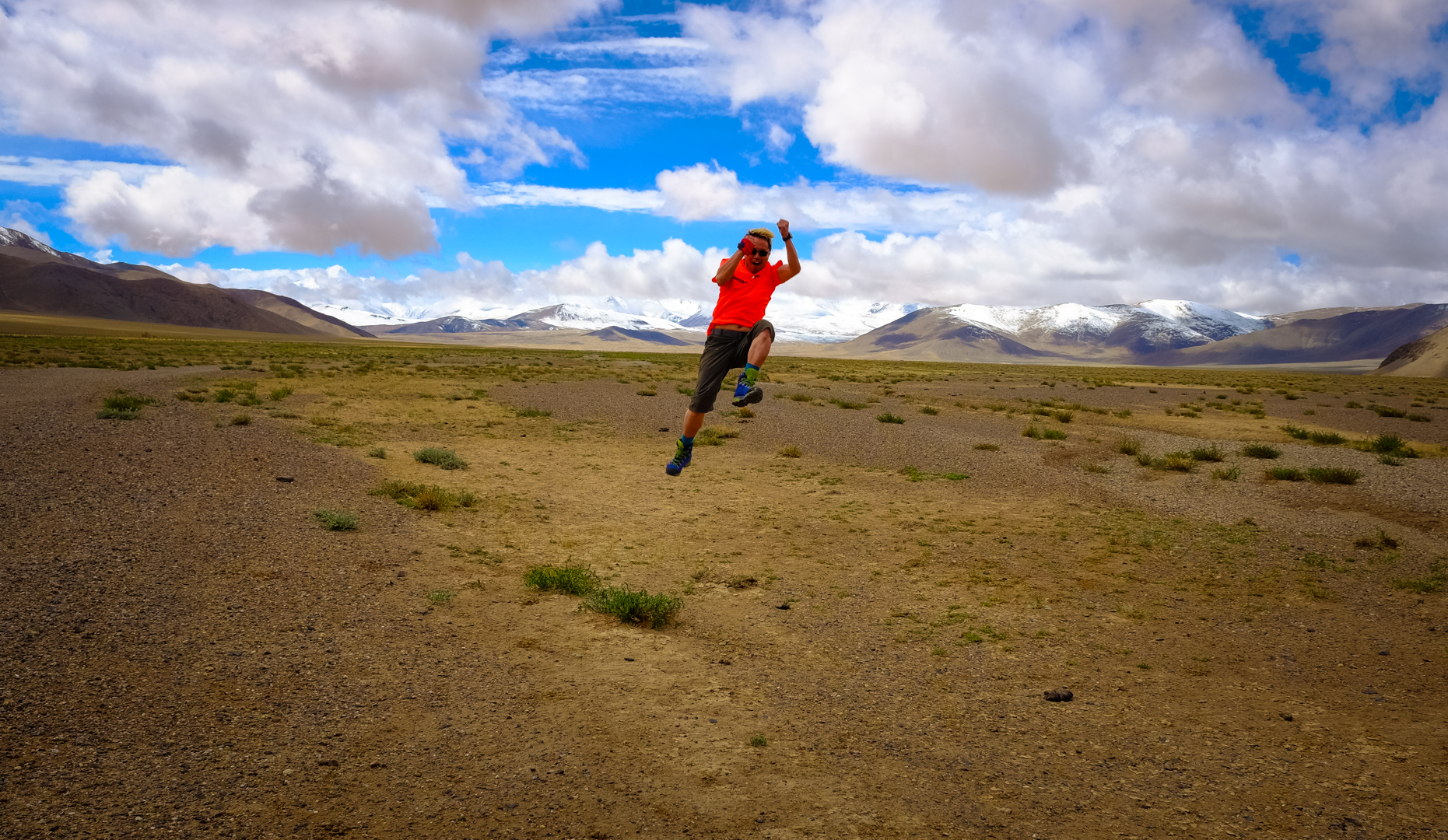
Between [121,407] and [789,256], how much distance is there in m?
17.5

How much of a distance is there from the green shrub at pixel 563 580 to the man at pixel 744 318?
163cm

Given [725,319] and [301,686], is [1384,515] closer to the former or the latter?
[725,319]

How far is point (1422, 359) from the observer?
524ft

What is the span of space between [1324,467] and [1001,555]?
1009cm

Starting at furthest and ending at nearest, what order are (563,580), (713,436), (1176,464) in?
(713,436), (1176,464), (563,580)

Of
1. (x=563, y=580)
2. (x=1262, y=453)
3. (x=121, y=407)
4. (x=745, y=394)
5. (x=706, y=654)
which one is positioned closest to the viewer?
(x=706, y=654)

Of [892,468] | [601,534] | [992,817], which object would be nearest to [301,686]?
[992,817]

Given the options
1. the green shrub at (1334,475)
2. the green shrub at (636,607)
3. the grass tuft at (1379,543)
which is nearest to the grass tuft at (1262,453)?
the green shrub at (1334,475)

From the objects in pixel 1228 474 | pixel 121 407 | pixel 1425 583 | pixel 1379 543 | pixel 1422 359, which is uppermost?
pixel 1422 359

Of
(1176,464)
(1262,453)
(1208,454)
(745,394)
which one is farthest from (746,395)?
(1262,453)

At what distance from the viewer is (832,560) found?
36.6 feet

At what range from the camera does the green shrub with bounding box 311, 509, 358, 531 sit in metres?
10.8

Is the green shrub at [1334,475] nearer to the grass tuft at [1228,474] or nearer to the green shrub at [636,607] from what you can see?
the grass tuft at [1228,474]

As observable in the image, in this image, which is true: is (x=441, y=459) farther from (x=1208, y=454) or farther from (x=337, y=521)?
(x=1208, y=454)
